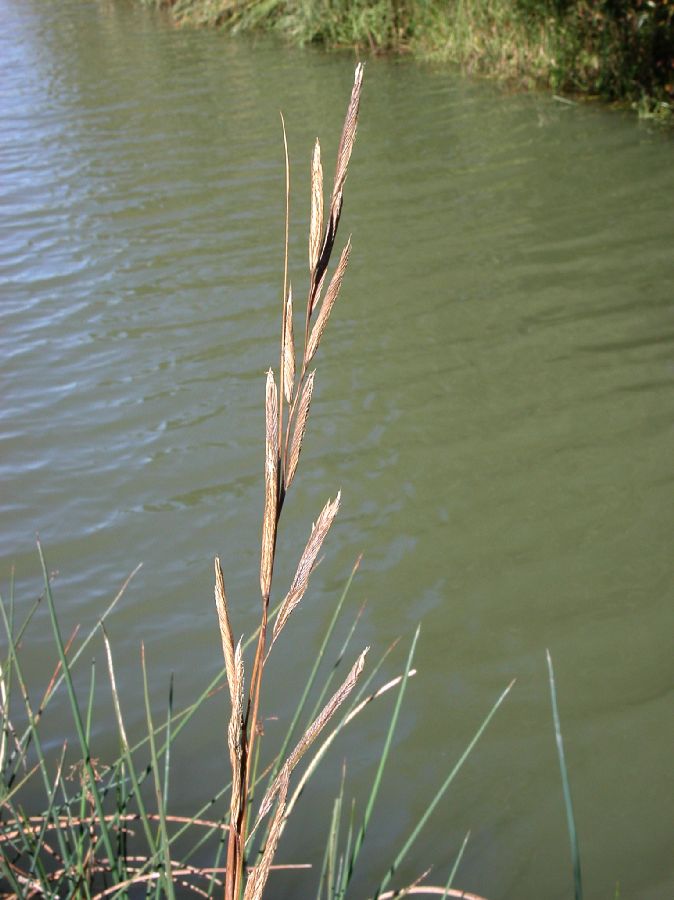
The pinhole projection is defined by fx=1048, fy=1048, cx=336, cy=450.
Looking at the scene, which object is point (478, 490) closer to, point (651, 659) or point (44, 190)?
point (651, 659)

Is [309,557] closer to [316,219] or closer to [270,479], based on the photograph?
[270,479]

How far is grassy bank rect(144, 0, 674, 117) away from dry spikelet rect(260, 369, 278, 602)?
802 cm

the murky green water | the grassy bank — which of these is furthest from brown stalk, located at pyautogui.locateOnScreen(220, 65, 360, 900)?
the grassy bank

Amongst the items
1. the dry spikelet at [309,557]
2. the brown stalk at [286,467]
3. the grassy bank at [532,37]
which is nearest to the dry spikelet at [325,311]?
the brown stalk at [286,467]

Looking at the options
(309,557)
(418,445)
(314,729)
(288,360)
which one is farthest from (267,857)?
(418,445)

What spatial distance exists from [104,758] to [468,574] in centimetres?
Answer: 125

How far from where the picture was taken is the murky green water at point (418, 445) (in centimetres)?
263

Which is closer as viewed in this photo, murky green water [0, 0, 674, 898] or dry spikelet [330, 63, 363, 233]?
dry spikelet [330, 63, 363, 233]

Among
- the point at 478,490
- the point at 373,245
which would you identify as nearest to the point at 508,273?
the point at 373,245

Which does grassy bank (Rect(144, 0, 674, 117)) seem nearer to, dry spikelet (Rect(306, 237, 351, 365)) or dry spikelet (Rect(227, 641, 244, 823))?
dry spikelet (Rect(306, 237, 351, 365))

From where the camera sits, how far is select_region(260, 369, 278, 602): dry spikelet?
70 centimetres

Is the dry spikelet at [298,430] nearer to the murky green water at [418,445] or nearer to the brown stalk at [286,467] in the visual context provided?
the brown stalk at [286,467]

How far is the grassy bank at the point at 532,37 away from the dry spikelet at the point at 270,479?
8.02 meters

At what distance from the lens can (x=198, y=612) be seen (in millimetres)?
3264
